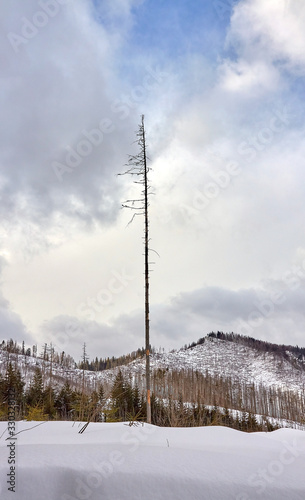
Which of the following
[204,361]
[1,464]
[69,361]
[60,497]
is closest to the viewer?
[60,497]

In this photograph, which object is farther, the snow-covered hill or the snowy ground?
the snow-covered hill

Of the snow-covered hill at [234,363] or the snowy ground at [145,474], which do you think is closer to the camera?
the snowy ground at [145,474]

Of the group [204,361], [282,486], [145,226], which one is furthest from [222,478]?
[204,361]

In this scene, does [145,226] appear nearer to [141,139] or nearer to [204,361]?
[141,139]

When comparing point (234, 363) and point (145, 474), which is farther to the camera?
point (234, 363)

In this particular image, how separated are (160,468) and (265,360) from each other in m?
184

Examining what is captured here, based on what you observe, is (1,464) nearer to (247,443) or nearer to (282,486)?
(282,486)

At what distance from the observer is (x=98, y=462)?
207cm

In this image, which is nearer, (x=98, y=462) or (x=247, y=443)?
(x=98, y=462)

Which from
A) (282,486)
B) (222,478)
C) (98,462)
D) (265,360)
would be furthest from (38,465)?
(265,360)

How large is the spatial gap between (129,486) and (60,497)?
372 millimetres

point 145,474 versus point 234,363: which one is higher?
point 145,474

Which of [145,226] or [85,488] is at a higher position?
[145,226]

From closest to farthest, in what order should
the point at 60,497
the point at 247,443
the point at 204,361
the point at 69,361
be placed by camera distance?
1. the point at 60,497
2. the point at 247,443
3. the point at 69,361
4. the point at 204,361
